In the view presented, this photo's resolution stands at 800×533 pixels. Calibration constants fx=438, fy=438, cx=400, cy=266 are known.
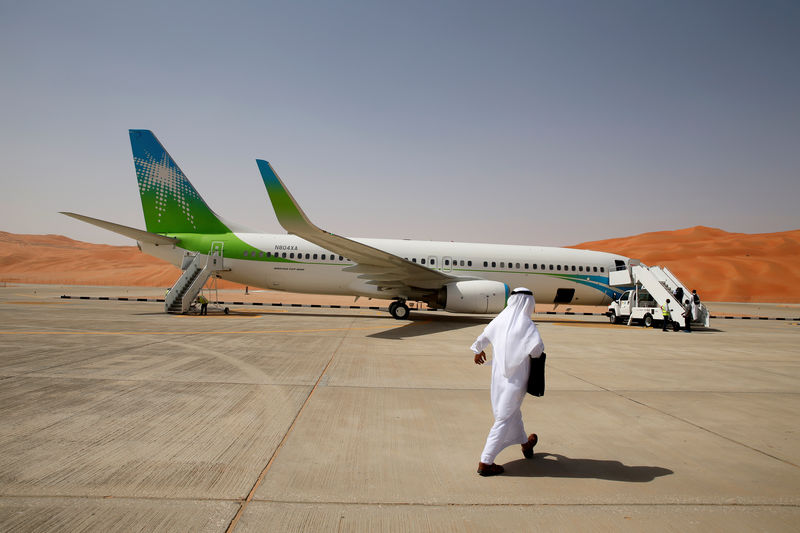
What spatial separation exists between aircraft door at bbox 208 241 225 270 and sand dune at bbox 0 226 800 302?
43.5 meters

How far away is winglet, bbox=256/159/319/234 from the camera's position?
12648 mm

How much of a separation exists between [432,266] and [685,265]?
58871 millimetres

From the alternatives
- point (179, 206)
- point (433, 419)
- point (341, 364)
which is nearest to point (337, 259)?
point (179, 206)

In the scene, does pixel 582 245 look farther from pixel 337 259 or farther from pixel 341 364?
pixel 341 364

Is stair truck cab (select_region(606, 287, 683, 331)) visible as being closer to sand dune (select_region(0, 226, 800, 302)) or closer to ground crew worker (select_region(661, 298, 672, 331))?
ground crew worker (select_region(661, 298, 672, 331))

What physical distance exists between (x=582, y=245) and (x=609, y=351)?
349 ft

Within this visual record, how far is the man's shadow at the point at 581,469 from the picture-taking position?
3.57 meters

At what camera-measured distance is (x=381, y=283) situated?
17797mm

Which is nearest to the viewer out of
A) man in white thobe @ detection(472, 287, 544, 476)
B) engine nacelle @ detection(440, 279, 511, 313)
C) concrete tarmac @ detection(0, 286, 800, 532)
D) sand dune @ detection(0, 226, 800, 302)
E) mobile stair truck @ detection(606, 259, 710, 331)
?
concrete tarmac @ detection(0, 286, 800, 532)

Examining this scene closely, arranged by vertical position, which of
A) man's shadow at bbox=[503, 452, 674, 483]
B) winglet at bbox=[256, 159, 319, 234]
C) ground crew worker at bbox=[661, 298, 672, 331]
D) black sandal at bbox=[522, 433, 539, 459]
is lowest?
man's shadow at bbox=[503, 452, 674, 483]

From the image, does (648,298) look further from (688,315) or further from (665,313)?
(665,313)

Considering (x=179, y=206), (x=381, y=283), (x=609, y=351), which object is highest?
(x=179, y=206)

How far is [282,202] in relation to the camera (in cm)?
1282

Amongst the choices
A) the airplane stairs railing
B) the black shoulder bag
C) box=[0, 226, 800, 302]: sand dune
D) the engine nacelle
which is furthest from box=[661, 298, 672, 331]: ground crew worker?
box=[0, 226, 800, 302]: sand dune
